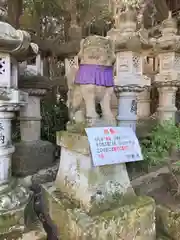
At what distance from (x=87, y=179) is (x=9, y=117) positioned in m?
→ 1.02

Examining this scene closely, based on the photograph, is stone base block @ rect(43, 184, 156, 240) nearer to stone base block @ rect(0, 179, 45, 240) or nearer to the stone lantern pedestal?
stone base block @ rect(0, 179, 45, 240)

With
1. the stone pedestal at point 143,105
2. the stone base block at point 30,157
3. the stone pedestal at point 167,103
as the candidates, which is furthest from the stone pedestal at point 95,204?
the stone pedestal at point 143,105

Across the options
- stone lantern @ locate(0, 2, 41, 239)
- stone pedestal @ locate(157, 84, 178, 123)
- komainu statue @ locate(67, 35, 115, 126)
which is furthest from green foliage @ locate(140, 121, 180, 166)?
stone lantern @ locate(0, 2, 41, 239)

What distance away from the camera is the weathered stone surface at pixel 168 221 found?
207 centimetres

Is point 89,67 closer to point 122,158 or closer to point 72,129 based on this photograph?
point 72,129

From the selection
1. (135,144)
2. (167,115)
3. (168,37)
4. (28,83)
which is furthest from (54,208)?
(168,37)

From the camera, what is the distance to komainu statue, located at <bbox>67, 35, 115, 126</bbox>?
2.13 meters

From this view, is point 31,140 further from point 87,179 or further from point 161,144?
point 161,144

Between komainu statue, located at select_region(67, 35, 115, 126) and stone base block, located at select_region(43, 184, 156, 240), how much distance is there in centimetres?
84

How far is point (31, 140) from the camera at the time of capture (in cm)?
317

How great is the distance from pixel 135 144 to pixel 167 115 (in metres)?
1.90

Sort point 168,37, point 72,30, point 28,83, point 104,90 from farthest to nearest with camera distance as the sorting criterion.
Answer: point 72,30 → point 168,37 → point 28,83 → point 104,90

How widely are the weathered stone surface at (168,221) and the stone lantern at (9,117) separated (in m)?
1.43

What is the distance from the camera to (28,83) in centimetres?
301
